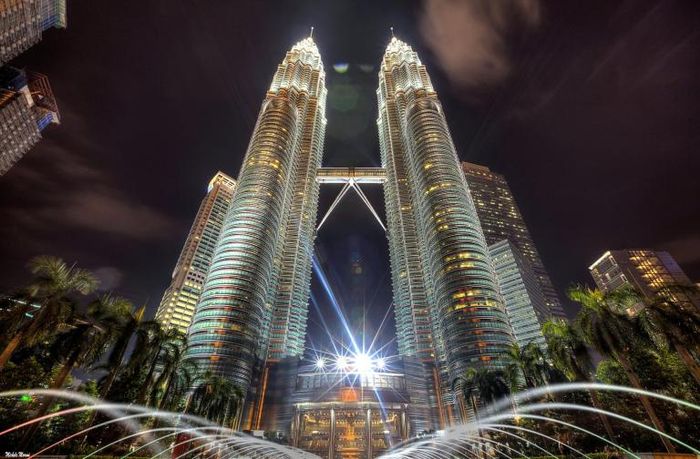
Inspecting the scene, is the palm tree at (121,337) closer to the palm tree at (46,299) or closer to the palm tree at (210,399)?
the palm tree at (46,299)

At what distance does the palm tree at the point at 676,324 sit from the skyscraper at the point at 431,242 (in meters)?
74.9

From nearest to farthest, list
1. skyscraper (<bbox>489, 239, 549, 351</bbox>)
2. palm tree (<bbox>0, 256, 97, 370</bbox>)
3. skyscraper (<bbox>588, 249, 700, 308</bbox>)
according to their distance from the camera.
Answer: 1. palm tree (<bbox>0, 256, 97, 370</bbox>)
2. skyscraper (<bbox>489, 239, 549, 351</bbox>)
3. skyscraper (<bbox>588, 249, 700, 308</bbox>)

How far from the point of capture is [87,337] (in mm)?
25906

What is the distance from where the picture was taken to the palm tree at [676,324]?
23562 millimetres

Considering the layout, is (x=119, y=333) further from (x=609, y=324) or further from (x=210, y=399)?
(x=609, y=324)

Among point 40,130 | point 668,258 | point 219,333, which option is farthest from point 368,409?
point 668,258

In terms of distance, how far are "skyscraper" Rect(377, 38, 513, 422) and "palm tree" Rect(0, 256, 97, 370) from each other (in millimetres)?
95455


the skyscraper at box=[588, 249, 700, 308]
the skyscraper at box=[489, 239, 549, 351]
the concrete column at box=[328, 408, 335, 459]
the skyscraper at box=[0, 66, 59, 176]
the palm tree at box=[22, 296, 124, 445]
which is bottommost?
the concrete column at box=[328, 408, 335, 459]

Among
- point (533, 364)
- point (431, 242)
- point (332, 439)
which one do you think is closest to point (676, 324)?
point (533, 364)

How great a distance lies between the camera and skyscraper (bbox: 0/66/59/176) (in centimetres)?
11875

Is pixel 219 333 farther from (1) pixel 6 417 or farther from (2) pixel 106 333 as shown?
(2) pixel 106 333

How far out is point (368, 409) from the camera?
97.0 m

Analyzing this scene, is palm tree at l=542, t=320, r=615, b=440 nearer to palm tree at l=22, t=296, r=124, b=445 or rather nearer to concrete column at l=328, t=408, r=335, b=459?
palm tree at l=22, t=296, r=124, b=445

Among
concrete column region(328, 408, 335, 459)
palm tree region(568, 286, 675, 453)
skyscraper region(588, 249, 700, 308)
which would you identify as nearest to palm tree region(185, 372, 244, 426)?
palm tree region(568, 286, 675, 453)
